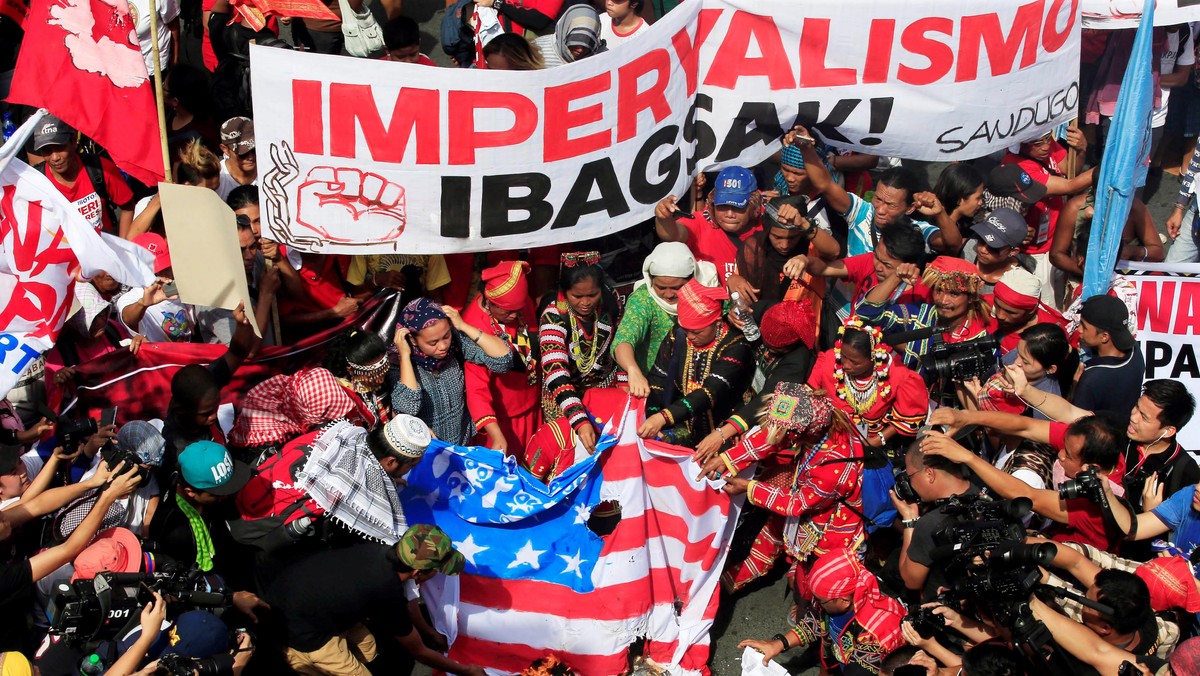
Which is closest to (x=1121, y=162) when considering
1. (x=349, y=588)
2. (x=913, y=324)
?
(x=913, y=324)

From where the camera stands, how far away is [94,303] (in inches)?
244

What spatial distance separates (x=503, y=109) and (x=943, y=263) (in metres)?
2.67

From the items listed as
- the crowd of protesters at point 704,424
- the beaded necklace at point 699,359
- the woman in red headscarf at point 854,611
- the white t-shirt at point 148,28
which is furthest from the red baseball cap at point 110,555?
the white t-shirt at point 148,28

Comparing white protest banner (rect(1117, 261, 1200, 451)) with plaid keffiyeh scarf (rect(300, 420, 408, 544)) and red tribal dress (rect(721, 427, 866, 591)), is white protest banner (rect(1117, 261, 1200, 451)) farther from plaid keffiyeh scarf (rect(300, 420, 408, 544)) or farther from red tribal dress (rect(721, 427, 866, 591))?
plaid keffiyeh scarf (rect(300, 420, 408, 544))

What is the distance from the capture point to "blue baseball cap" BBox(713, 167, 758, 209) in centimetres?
690

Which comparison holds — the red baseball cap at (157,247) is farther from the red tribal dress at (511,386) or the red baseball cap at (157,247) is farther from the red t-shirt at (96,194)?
the red tribal dress at (511,386)

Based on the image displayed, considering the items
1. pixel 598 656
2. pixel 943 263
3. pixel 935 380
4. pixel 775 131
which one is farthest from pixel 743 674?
pixel 775 131

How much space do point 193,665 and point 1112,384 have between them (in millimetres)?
4870

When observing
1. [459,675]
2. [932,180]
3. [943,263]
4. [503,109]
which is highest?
[503,109]

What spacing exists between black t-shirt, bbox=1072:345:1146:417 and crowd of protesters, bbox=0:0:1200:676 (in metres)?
0.02

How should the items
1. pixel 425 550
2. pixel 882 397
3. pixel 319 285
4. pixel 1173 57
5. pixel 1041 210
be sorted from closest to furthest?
pixel 425 550
pixel 882 397
pixel 319 285
pixel 1041 210
pixel 1173 57

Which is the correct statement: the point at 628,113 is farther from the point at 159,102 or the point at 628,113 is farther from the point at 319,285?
the point at 159,102

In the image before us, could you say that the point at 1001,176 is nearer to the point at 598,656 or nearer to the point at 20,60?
the point at 598,656

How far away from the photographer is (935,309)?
655 cm
